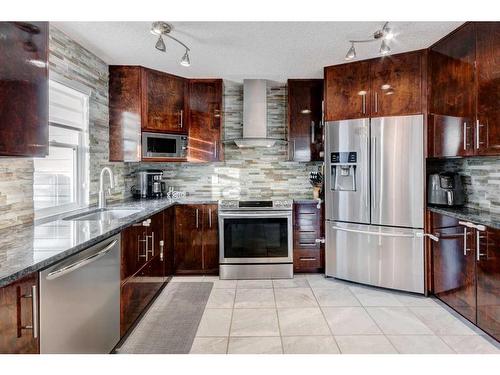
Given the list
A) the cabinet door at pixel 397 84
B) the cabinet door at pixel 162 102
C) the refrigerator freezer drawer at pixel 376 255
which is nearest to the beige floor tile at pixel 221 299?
the refrigerator freezer drawer at pixel 376 255

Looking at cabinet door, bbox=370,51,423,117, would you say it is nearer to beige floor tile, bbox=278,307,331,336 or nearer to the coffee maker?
beige floor tile, bbox=278,307,331,336

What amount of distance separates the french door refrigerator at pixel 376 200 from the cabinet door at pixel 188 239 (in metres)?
1.49

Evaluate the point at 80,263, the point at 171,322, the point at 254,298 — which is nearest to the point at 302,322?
the point at 254,298

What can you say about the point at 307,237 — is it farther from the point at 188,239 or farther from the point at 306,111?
the point at 306,111

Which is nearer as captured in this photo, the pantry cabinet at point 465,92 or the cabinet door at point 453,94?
the pantry cabinet at point 465,92

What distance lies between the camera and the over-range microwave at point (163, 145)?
11.1 ft

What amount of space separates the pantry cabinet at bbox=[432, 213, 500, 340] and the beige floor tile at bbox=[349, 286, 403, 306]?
1.33 ft

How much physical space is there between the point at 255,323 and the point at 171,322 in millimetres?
690

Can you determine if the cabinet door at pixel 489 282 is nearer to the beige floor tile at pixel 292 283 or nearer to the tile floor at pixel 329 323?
the tile floor at pixel 329 323

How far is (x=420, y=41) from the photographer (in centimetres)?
271

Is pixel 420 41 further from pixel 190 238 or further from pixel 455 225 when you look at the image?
pixel 190 238

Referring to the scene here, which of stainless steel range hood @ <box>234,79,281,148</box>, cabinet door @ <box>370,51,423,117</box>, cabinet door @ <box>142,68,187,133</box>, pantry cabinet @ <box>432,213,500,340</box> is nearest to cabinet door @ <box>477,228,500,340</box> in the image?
pantry cabinet @ <box>432,213,500,340</box>

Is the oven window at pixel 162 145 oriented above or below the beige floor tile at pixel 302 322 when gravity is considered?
above

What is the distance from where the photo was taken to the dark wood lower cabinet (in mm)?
3541
